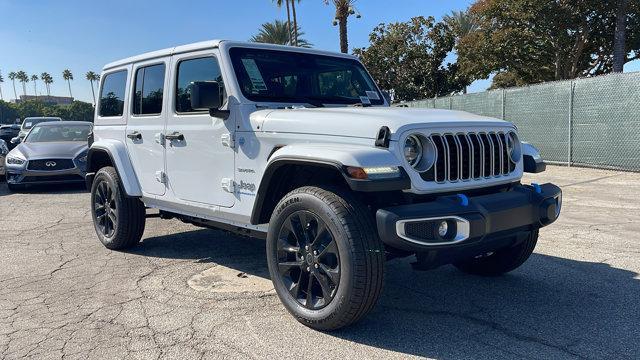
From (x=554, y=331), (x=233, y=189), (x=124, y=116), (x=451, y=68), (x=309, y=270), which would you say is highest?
(x=451, y=68)

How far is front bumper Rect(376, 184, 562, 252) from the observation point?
2959 mm

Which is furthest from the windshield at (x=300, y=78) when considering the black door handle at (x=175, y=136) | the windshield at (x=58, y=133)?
the windshield at (x=58, y=133)

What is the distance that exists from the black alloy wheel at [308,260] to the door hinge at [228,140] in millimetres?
896

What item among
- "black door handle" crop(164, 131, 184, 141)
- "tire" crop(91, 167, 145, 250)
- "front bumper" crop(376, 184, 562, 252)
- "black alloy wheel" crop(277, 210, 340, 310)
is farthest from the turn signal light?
"tire" crop(91, 167, 145, 250)

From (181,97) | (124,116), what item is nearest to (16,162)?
(124,116)

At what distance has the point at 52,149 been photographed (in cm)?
1084

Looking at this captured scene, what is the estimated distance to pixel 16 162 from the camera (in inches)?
423

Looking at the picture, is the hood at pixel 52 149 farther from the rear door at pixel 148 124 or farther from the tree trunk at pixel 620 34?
the tree trunk at pixel 620 34

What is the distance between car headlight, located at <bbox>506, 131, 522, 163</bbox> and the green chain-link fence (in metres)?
8.06

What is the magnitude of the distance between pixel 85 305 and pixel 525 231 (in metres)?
3.29

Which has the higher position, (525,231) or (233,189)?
(233,189)

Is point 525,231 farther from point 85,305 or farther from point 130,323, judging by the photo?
point 85,305

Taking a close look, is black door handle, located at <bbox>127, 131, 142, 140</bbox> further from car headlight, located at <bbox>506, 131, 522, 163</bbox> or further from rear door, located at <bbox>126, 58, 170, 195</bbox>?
car headlight, located at <bbox>506, 131, 522, 163</bbox>

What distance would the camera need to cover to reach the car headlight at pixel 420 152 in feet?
10.6
